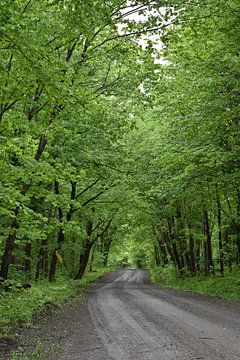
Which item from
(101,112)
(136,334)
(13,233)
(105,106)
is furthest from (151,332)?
(105,106)

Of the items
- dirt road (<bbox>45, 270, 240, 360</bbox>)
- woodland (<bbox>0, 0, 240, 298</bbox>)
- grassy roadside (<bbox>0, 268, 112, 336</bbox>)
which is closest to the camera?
dirt road (<bbox>45, 270, 240, 360</bbox>)

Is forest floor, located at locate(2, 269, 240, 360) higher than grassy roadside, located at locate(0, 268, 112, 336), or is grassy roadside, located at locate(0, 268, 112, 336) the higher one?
grassy roadside, located at locate(0, 268, 112, 336)

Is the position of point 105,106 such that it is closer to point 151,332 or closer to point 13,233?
point 13,233

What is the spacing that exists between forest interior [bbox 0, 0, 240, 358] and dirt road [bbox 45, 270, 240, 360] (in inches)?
75.8

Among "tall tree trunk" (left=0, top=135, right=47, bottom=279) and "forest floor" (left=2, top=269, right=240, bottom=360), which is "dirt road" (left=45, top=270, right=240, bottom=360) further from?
"tall tree trunk" (left=0, top=135, right=47, bottom=279)

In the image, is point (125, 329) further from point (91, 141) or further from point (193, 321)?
point (91, 141)

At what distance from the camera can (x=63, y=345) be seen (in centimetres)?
746

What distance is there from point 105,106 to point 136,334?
7.46 m

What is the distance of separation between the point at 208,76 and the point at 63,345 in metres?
10.8

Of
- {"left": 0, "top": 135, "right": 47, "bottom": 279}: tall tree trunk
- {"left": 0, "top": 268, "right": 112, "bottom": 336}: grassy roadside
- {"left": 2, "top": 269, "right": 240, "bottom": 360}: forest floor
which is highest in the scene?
{"left": 0, "top": 135, "right": 47, "bottom": 279}: tall tree trunk

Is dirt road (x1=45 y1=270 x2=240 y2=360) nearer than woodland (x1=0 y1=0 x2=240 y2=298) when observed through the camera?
Yes

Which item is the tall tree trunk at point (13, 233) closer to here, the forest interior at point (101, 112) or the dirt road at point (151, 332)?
the forest interior at point (101, 112)

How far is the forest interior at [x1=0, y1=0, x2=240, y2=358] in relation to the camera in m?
7.75

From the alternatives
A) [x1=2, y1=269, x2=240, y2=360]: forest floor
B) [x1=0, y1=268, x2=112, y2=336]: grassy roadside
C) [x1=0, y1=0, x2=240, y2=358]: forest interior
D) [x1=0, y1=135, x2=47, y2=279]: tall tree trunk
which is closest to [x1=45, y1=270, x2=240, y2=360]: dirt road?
[x1=2, y1=269, x2=240, y2=360]: forest floor
